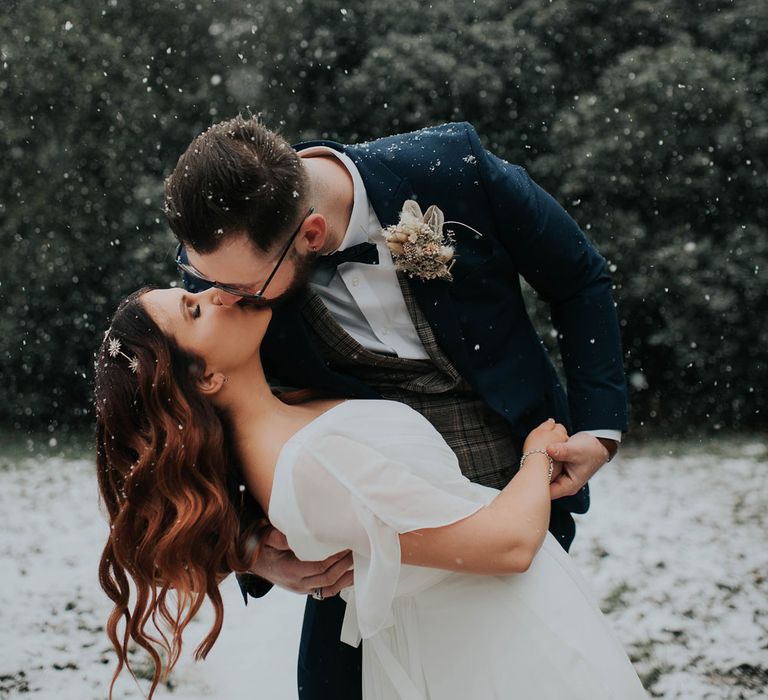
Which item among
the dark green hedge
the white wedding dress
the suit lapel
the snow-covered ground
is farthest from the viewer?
the dark green hedge

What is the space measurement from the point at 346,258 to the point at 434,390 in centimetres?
43

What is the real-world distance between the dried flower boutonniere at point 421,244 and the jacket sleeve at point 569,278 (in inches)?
6.7

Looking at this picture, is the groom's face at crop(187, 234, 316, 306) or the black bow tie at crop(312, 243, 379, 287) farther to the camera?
the black bow tie at crop(312, 243, 379, 287)

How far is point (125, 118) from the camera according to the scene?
819 centimetres

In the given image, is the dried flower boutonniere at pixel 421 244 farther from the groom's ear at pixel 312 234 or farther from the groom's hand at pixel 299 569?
the groom's hand at pixel 299 569

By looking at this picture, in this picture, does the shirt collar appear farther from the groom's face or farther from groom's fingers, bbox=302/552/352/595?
groom's fingers, bbox=302/552/352/595

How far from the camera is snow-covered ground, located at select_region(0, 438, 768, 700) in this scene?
13.3 feet

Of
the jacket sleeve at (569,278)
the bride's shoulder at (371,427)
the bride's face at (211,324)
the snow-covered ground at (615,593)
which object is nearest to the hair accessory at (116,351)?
the bride's face at (211,324)

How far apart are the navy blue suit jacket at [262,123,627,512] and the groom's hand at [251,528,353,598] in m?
0.43

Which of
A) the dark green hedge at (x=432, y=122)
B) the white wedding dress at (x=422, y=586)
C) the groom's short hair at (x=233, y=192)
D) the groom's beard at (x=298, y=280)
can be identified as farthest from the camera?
the dark green hedge at (x=432, y=122)

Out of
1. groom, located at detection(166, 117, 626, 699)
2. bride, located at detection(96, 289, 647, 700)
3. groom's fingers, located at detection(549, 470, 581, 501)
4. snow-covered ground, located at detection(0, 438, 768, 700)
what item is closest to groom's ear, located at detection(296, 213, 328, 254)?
groom, located at detection(166, 117, 626, 699)

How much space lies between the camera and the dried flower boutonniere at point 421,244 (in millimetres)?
2096

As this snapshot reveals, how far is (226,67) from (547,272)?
661 cm

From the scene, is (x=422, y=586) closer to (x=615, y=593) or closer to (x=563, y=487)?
(x=563, y=487)
